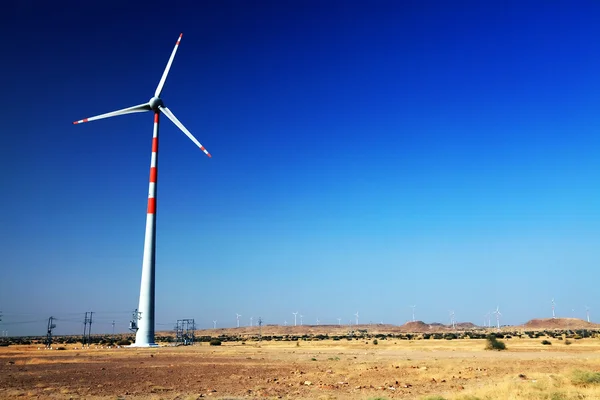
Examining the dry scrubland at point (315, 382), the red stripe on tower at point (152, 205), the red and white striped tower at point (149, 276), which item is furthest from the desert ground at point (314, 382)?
the red stripe on tower at point (152, 205)

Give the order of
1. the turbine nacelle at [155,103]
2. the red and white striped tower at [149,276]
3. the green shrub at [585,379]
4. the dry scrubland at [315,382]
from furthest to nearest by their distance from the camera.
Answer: the turbine nacelle at [155,103], the red and white striped tower at [149,276], the green shrub at [585,379], the dry scrubland at [315,382]

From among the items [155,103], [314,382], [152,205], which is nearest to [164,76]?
[155,103]

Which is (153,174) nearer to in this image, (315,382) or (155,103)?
Result: (155,103)

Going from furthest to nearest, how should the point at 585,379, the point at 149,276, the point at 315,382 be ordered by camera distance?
1. the point at 149,276
2. the point at 315,382
3. the point at 585,379

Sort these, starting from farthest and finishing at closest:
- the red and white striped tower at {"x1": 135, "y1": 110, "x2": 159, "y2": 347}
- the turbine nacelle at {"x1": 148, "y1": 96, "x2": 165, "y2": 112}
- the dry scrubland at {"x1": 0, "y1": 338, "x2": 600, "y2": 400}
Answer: the turbine nacelle at {"x1": 148, "y1": 96, "x2": 165, "y2": 112} < the red and white striped tower at {"x1": 135, "y1": 110, "x2": 159, "y2": 347} < the dry scrubland at {"x1": 0, "y1": 338, "x2": 600, "y2": 400}

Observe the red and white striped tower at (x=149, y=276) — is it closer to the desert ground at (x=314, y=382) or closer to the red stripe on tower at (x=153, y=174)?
the red stripe on tower at (x=153, y=174)

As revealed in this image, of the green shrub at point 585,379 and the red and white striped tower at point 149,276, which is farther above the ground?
the red and white striped tower at point 149,276

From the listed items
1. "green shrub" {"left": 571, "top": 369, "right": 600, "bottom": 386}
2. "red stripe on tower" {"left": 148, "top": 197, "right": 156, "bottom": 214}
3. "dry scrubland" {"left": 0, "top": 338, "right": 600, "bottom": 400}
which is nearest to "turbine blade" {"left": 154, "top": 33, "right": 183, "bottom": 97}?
"red stripe on tower" {"left": 148, "top": 197, "right": 156, "bottom": 214}

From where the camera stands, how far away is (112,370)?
4131 centimetres

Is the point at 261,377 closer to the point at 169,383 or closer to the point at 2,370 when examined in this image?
the point at 169,383

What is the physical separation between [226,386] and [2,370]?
2445cm

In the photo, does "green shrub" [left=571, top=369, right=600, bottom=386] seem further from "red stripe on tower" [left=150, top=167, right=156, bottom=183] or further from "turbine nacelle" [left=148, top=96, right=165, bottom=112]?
"turbine nacelle" [left=148, top=96, right=165, bottom=112]

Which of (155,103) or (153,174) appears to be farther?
(155,103)

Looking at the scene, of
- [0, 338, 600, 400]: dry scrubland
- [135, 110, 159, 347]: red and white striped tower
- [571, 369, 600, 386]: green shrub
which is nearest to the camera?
[0, 338, 600, 400]: dry scrubland
